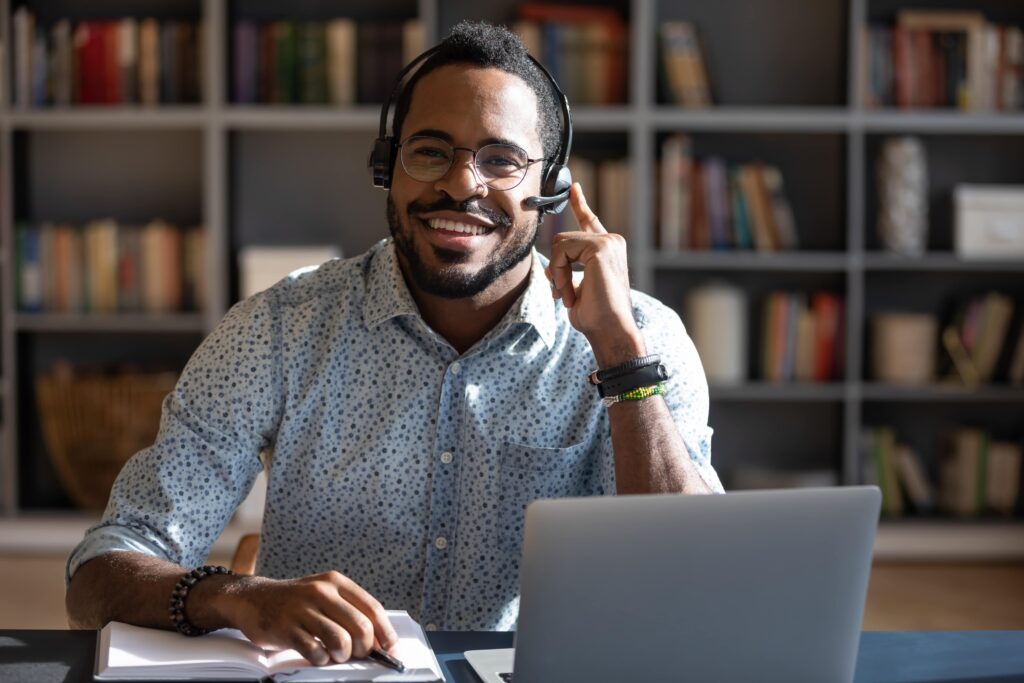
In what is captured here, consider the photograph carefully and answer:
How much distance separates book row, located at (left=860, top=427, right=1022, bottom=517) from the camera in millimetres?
3801

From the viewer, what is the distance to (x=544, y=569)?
37.4 inches

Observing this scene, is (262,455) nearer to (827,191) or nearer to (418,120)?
(418,120)

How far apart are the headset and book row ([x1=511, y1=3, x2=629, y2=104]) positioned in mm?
2072

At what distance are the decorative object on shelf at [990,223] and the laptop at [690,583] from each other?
2988 millimetres

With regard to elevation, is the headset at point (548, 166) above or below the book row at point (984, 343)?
above

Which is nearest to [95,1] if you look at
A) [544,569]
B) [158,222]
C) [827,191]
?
[158,222]

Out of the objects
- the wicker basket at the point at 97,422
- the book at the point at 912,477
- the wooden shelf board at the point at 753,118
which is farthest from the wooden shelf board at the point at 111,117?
the book at the point at 912,477

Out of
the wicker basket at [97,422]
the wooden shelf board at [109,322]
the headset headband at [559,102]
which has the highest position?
the headset headband at [559,102]

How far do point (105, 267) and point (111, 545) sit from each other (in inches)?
99.4

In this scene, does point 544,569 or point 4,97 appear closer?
point 544,569

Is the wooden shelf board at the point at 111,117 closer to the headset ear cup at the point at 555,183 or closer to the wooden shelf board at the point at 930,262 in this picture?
the wooden shelf board at the point at 930,262

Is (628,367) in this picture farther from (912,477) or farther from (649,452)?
(912,477)

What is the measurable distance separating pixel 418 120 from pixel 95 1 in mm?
2735

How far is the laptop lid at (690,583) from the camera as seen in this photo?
0.95m
